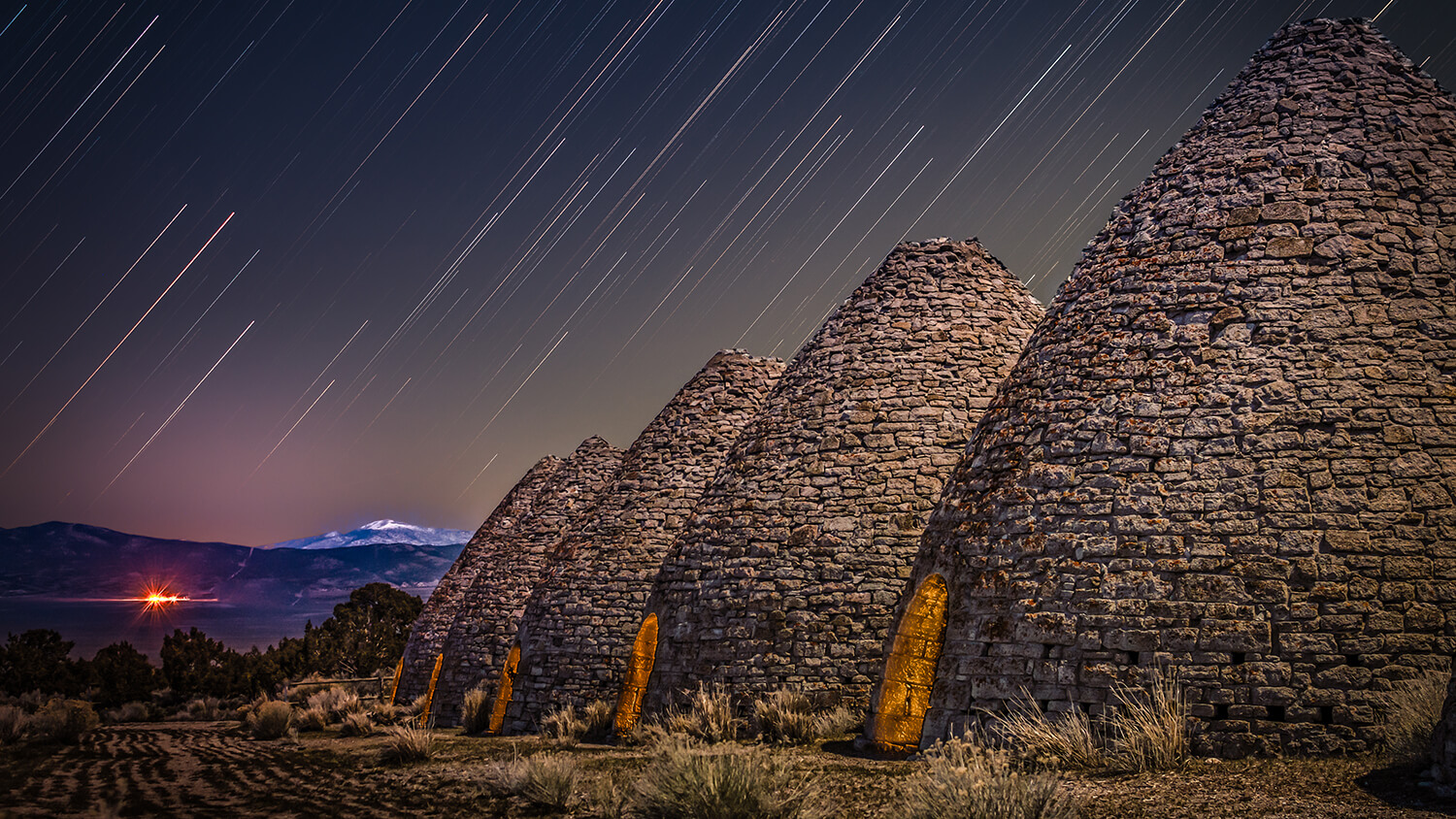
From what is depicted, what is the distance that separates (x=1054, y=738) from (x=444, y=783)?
20.3 ft

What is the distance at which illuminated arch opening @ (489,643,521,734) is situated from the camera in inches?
681

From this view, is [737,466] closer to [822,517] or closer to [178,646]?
[822,517]

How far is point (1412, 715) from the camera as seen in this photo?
5523 mm

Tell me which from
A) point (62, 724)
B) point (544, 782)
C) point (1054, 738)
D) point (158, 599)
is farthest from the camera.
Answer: point (158, 599)

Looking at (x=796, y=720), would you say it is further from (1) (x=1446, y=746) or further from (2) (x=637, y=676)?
(1) (x=1446, y=746)

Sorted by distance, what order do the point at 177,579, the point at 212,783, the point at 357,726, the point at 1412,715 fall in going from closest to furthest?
the point at 1412,715, the point at 212,783, the point at 357,726, the point at 177,579

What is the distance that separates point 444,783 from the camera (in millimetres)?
9422

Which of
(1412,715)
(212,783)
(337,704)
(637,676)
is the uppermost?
(1412,715)

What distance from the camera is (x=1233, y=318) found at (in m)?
7.18

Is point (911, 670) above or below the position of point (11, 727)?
above

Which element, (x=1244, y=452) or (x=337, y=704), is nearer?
(x=1244, y=452)

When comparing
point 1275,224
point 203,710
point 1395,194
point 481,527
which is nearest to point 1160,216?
point 1275,224

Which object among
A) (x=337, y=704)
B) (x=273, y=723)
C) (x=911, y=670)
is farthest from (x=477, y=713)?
(x=911, y=670)

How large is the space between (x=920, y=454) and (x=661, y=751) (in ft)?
16.5
